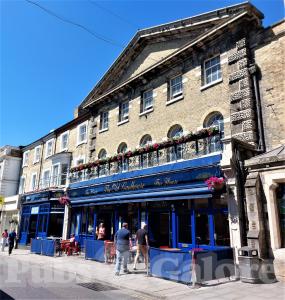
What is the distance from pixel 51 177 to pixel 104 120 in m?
6.94

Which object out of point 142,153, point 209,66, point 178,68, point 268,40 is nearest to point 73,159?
point 142,153

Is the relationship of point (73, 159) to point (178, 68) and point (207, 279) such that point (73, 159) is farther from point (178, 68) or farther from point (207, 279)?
point (207, 279)

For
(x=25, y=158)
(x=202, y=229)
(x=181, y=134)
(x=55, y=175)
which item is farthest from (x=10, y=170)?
(x=202, y=229)

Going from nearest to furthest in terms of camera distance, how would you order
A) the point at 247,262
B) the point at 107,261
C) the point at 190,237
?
the point at 247,262
the point at 190,237
the point at 107,261

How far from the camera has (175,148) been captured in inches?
511

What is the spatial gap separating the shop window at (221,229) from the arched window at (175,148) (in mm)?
3395

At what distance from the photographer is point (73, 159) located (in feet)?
74.2

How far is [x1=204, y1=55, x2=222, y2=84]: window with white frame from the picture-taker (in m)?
13.5

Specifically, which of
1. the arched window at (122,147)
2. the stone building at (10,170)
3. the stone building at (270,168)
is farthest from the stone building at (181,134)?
the stone building at (10,170)

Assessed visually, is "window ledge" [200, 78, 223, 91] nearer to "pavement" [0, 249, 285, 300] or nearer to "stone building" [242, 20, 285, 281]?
"stone building" [242, 20, 285, 281]

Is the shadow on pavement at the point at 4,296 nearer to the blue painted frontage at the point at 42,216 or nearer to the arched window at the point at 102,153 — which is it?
the arched window at the point at 102,153

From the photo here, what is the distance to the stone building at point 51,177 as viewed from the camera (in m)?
20.5

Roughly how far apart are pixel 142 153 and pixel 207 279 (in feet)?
23.3

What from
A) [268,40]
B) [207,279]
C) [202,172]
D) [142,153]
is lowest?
[207,279]
